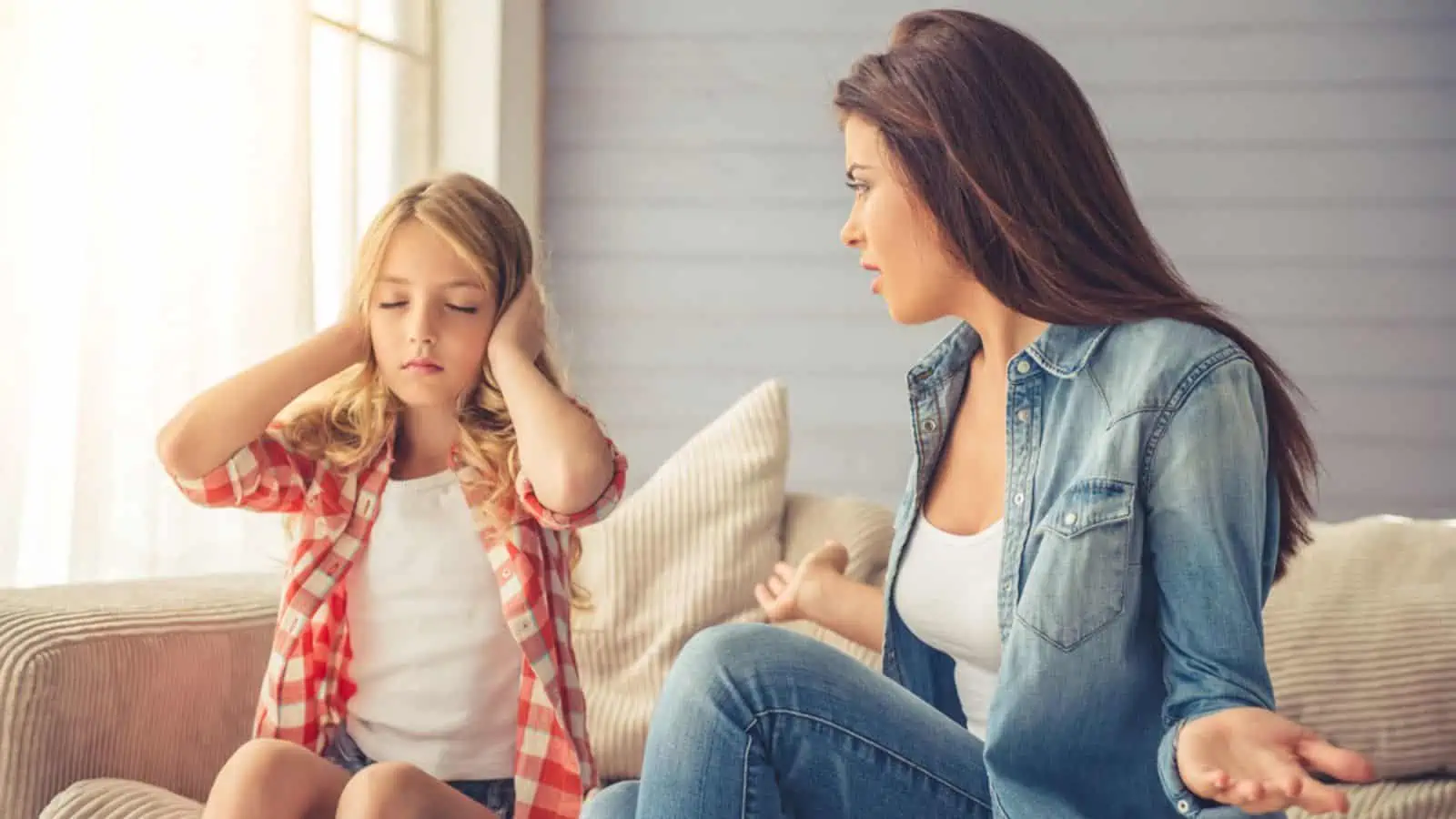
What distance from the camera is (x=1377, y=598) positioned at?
76.3 inches

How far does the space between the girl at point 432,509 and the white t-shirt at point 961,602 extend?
35 centimetres

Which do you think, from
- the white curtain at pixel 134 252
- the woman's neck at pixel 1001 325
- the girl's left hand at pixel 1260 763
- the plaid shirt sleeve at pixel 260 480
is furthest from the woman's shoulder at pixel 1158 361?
the white curtain at pixel 134 252

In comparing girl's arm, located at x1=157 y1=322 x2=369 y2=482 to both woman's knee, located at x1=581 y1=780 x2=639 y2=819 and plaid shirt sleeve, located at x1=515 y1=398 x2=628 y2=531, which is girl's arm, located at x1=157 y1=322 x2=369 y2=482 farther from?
woman's knee, located at x1=581 y1=780 x2=639 y2=819

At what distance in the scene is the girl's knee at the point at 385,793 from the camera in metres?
1.45

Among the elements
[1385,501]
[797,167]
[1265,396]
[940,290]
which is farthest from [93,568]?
[1385,501]

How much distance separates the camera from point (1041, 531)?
1324 millimetres

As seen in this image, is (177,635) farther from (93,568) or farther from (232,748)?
(93,568)

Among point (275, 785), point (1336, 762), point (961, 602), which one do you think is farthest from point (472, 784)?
point (1336, 762)

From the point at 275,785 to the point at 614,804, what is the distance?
33 cm

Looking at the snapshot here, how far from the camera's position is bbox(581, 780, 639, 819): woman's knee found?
4.90 ft

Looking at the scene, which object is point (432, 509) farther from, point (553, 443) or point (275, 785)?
point (275, 785)

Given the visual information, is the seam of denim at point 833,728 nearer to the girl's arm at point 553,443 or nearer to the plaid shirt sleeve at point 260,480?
the girl's arm at point 553,443

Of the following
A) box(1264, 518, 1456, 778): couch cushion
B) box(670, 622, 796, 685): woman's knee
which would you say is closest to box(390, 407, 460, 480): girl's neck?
box(670, 622, 796, 685): woman's knee

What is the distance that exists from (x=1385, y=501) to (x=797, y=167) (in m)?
1.57
